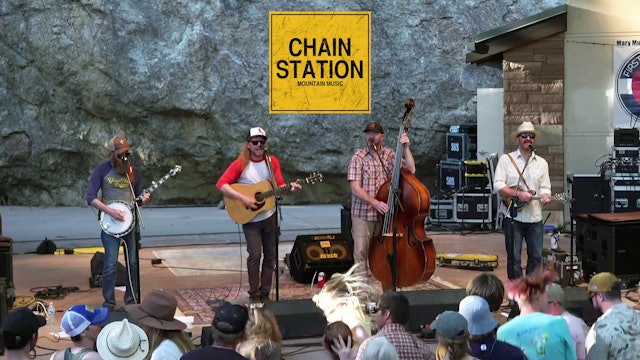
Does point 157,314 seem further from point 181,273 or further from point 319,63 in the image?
point 181,273

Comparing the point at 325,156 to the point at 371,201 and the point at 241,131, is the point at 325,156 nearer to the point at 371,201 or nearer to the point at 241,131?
the point at 241,131

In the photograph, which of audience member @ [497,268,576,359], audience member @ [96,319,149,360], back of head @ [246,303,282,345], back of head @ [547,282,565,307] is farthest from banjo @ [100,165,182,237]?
audience member @ [497,268,576,359]

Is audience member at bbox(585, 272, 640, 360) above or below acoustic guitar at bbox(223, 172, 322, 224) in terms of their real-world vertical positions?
below

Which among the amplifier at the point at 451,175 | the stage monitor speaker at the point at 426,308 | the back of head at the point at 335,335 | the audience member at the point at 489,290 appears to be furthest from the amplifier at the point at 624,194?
the back of head at the point at 335,335

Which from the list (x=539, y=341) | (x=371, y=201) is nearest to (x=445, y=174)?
(x=371, y=201)

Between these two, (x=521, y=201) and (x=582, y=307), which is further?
(x=521, y=201)

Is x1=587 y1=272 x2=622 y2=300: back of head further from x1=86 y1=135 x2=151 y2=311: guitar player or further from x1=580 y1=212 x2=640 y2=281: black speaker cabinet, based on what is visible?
x1=580 y1=212 x2=640 y2=281: black speaker cabinet

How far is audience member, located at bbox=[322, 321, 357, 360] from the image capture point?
180 inches

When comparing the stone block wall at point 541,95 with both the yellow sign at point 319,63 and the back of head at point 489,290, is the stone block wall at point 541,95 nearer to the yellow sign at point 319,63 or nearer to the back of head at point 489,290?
the yellow sign at point 319,63

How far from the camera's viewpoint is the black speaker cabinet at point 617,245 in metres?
9.80

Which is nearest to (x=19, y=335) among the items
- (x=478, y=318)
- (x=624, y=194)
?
(x=478, y=318)

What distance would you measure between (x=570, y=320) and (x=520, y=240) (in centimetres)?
434

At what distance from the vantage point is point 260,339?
4.80 meters

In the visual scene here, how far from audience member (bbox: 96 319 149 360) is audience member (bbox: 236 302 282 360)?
0.49 metres
